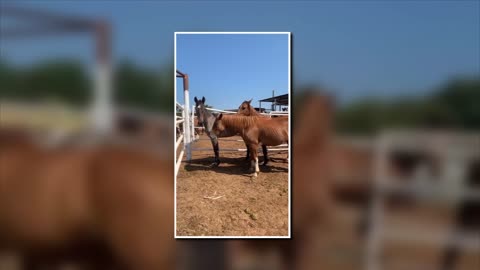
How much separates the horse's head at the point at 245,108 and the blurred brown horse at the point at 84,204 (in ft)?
1.05

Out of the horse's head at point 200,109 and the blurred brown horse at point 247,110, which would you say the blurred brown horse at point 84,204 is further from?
the blurred brown horse at point 247,110

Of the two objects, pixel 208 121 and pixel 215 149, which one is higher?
pixel 208 121

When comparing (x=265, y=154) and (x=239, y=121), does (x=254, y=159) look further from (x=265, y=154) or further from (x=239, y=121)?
(x=239, y=121)

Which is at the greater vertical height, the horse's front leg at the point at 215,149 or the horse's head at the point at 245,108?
the horse's head at the point at 245,108

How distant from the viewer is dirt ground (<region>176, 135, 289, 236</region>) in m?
1.00

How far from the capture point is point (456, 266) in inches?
42.9

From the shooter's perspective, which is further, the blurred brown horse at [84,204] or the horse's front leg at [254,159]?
the horse's front leg at [254,159]

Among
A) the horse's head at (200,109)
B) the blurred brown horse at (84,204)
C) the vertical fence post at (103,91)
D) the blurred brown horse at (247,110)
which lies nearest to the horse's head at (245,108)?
the blurred brown horse at (247,110)

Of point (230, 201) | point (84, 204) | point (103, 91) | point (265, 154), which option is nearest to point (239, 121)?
point (265, 154)

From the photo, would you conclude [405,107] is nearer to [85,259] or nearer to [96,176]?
[96,176]

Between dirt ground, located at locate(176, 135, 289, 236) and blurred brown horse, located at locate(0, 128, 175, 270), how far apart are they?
0.07 metres

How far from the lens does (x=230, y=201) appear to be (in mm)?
1021

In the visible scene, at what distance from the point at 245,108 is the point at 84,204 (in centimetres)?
63

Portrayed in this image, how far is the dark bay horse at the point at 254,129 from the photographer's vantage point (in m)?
1.01
